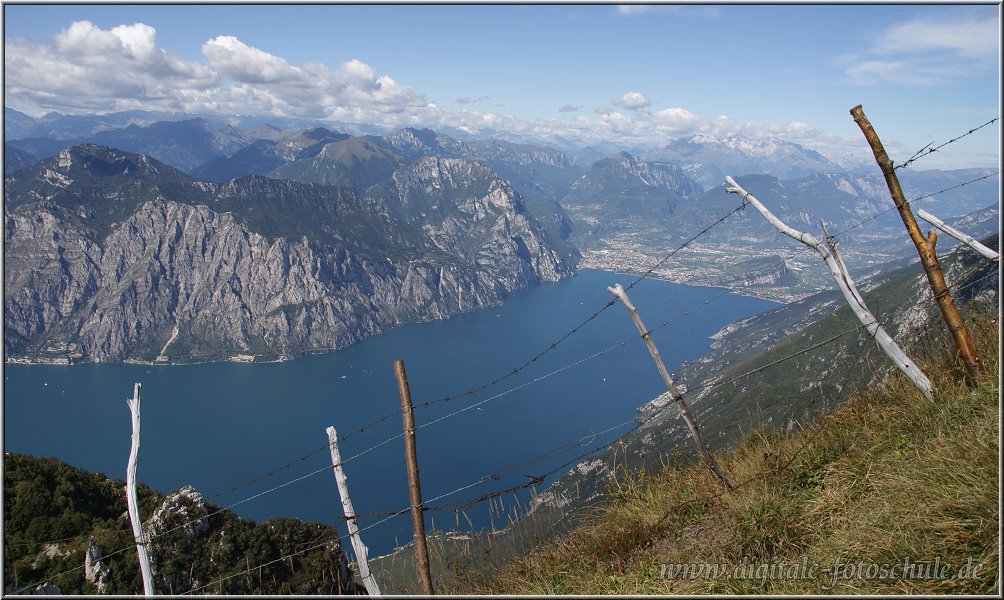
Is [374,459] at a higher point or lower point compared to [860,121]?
lower

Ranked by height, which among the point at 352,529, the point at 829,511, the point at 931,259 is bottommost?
the point at 829,511

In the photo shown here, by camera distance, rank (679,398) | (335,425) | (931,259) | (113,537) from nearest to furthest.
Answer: (679,398) → (931,259) → (113,537) → (335,425)

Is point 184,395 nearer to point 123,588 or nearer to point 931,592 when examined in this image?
point 123,588

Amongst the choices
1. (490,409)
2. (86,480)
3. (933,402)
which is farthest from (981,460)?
(490,409)

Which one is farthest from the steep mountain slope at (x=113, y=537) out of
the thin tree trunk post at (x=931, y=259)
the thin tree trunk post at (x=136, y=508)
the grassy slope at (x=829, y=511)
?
the thin tree trunk post at (x=931, y=259)

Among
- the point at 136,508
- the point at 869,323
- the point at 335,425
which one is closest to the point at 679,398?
the point at 869,323

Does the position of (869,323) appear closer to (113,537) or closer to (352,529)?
(352,529)

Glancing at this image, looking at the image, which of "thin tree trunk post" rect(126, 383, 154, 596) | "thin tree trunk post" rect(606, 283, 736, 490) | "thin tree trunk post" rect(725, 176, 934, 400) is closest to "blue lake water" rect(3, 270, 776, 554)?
"thin tree trunk post" rect(126, 383, 154, 596)
